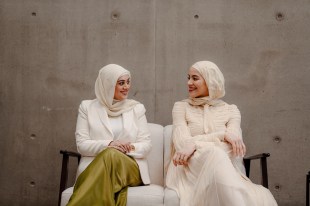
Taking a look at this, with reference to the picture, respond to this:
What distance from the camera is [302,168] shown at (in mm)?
4520

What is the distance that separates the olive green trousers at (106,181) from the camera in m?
2.93

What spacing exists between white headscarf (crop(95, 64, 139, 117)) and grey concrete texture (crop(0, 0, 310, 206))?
71 centimetres

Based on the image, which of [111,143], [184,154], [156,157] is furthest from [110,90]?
[184,154]

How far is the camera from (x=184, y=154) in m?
3.20

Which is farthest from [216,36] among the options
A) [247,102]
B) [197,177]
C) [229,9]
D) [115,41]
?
[197,177]

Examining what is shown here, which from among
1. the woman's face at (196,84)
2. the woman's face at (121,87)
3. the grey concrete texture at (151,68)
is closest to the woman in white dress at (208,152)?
the woman's face at (196,84)

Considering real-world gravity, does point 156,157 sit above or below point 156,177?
above

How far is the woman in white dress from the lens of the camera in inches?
108

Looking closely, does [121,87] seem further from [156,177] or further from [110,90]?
[156,177]

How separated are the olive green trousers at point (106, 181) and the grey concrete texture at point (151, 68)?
1.31 meters

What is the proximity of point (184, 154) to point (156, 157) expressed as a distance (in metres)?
0.72

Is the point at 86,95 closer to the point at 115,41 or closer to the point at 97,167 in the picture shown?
the point at 115,41

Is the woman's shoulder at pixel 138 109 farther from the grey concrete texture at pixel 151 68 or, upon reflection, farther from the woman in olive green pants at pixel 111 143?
the grey concrete texture at pixel 151 68

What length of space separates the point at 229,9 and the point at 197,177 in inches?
84.6
